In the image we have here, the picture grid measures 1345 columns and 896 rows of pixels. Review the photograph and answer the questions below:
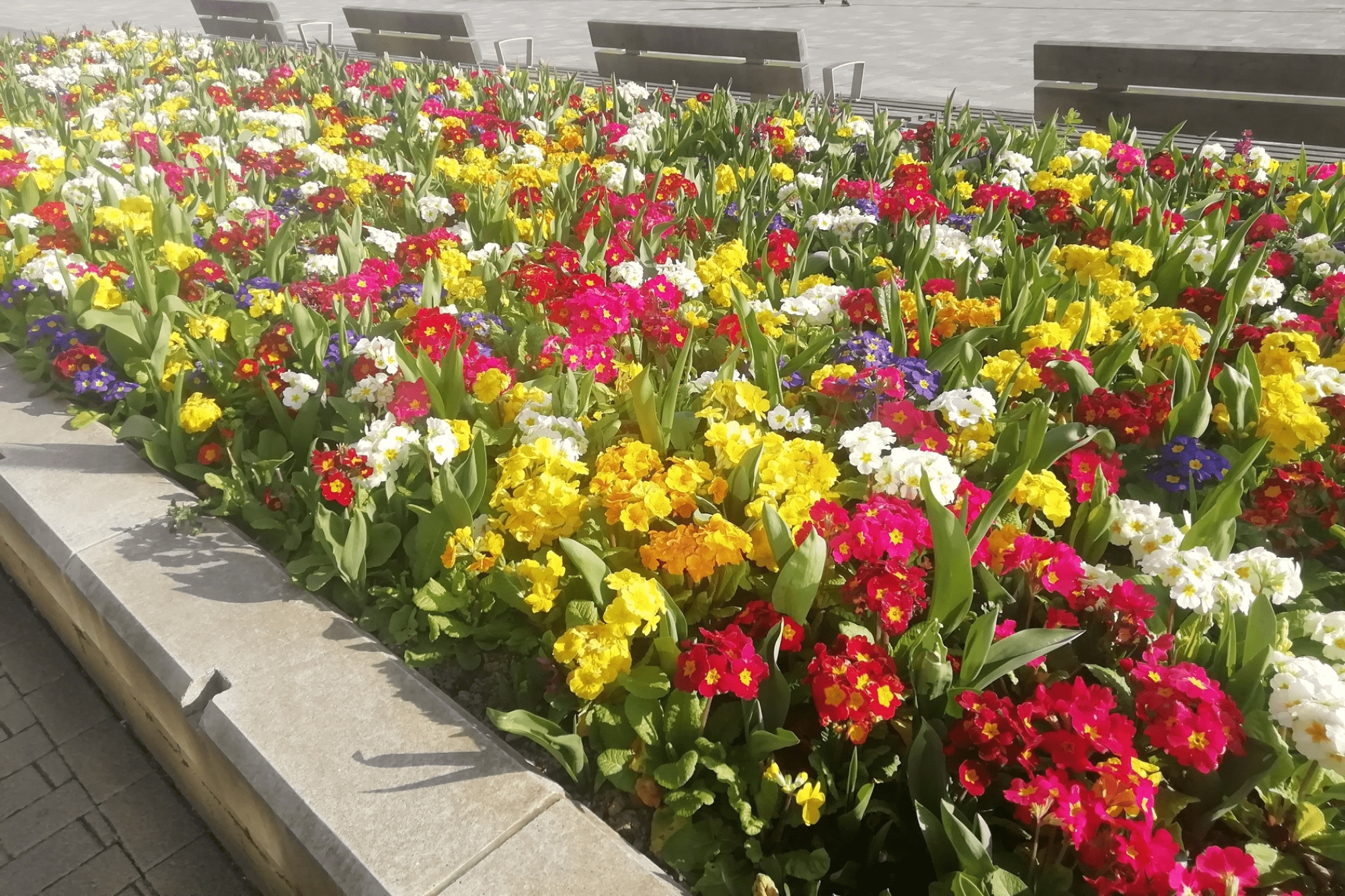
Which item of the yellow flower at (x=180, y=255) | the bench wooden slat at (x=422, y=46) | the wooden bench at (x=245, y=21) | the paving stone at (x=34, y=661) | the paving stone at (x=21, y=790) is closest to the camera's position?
the paving stone at (x=21, y=790)

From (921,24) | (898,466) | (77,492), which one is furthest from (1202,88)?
(921,24)

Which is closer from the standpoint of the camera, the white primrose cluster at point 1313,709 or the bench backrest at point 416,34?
the white primrose cluster at point 1313,709

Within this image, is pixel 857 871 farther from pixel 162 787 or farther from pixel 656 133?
pixel 656 133

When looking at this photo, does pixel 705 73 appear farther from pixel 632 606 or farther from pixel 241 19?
pixel 241 19

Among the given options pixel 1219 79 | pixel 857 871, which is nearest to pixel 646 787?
pixel 857 871

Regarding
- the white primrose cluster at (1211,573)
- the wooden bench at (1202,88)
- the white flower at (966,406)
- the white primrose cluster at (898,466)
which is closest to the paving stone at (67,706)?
the white primrose cluster at (898,466)

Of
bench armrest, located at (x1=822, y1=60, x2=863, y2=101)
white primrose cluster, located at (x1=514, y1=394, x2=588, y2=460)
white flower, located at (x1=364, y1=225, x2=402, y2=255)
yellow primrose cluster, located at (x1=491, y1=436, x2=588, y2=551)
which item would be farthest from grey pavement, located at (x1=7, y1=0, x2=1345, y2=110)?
yellow primrose cluster, located at (x1=491, y1=436, x2=588, y2=551)

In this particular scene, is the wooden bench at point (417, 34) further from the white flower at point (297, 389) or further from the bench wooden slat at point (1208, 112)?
the white flower at point (297, 389)

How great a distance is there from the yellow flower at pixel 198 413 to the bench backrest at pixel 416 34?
641 centimetres

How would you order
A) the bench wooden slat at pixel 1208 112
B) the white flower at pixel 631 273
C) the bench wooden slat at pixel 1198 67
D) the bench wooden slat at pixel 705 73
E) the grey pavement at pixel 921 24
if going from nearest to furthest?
the white flower at pixel 631 273 < the bench wooden slat at pixel 1198 67 < the bench wooden slat at pixel 1208 112 < the bench wooden slat at pixel 705 73 < the grey pavement at pixel 921 24

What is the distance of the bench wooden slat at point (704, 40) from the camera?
634 centimetres

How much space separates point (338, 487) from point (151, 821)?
3.36 ft

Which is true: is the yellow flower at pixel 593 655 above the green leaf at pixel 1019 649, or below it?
above

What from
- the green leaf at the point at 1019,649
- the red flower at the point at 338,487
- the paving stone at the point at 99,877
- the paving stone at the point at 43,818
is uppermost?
the red flower at the point at 338,487
